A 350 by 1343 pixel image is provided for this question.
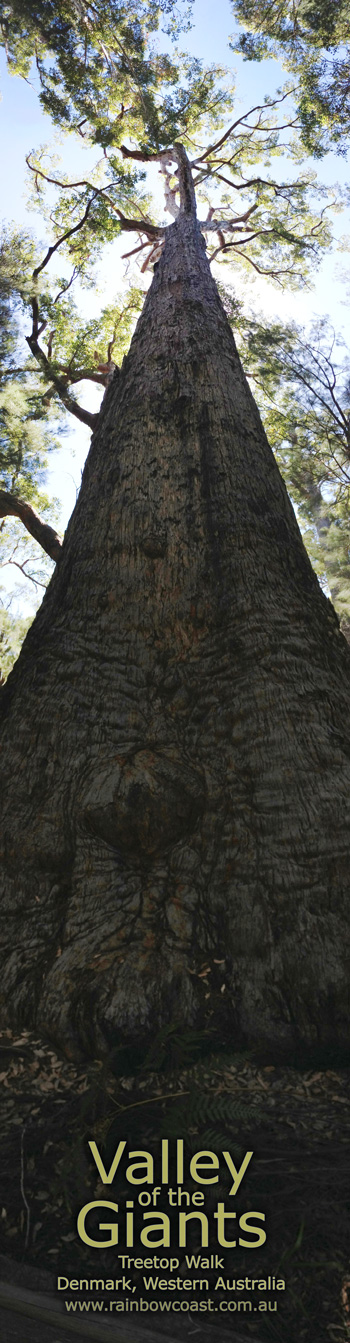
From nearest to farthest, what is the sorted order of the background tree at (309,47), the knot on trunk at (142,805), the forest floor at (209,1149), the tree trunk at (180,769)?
the forest floor at (209,1149) → the tree trunk at (180,769) → the knot on trunk at (142,805) → the background tree at (309,47)

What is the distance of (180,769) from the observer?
214 centimetres

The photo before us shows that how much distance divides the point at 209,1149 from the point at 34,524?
7.18 m

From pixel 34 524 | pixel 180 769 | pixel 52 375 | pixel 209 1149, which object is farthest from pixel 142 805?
pixel 52 375

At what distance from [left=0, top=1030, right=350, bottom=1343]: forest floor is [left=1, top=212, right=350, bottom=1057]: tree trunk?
0.10 meters

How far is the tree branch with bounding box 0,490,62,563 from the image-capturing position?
776 centimetres

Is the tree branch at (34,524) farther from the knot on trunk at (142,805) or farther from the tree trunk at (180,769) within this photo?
the knot on trunk at (142,805)

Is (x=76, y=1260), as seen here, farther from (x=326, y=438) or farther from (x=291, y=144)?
(x=291, y=144)

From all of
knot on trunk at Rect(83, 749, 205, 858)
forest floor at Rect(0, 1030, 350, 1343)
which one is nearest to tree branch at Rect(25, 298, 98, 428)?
knot on trunk at Rect(83, 749, 205, 858)

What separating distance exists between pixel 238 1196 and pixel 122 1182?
231 mm

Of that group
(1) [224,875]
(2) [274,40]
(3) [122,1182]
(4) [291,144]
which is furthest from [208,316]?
(4) [291,144]

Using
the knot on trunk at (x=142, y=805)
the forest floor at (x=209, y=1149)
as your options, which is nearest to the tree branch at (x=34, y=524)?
the knot on trunk at (x=142, y=805)

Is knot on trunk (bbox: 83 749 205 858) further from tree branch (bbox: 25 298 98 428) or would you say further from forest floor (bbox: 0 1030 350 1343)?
tree branch (bbox: 25 298 98 428)

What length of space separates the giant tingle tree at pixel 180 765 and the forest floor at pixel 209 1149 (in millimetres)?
100

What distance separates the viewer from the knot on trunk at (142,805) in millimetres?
2041
